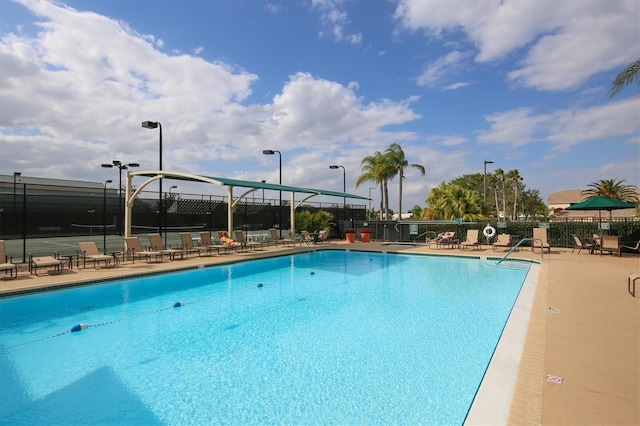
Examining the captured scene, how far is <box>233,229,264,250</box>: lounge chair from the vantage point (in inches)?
614

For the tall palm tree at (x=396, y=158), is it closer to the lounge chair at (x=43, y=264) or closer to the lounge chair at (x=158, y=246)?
the lounge chair at (x=158, y=246)

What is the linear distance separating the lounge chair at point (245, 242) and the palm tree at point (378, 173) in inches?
476

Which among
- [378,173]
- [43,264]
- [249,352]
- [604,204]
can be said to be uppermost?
[378,173]

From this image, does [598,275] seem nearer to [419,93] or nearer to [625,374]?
[625,374]

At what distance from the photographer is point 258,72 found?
14.1 m

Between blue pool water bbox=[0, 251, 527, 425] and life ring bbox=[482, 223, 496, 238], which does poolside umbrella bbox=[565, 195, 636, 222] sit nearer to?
life ring bbox=[482, 223, 496, 238]

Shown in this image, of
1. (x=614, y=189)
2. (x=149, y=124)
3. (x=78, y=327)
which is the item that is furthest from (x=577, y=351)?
(x=614, y=189)

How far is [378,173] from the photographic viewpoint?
1021 inches

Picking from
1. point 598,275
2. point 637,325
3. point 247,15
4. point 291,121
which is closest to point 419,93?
point 291,121

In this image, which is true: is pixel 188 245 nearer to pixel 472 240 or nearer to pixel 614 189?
pixel 472 240

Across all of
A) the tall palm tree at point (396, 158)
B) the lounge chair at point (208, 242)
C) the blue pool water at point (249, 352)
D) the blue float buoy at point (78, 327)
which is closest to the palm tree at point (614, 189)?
the tall palm tree at point (396, 158)

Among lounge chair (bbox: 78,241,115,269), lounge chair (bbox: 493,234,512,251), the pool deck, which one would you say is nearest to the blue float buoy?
the pool deck

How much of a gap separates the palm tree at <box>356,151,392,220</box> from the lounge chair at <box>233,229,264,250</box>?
39.7 feet

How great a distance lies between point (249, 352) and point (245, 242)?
1086 centimetres
